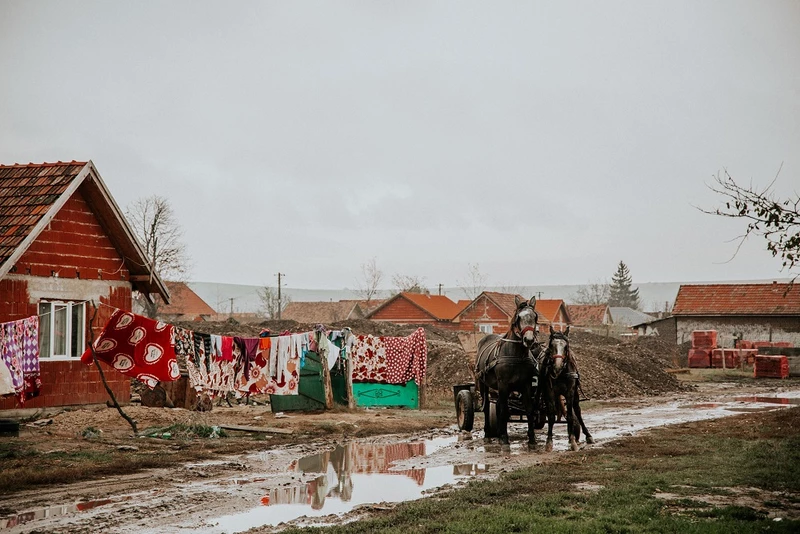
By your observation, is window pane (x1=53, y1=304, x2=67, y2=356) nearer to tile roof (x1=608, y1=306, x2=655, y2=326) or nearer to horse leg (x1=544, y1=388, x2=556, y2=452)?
horse leg (x1=544, y1=388, x2=556, y2=452)

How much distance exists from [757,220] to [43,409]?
51.3 ft

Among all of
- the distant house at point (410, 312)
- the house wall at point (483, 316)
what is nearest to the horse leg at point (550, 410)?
the house wall at point (483, 316)

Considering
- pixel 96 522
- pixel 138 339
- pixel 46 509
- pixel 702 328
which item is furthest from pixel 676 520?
pixel 702 328

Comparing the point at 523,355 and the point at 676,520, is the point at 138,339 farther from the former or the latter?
the point at 676,520

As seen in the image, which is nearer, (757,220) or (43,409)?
(757,220)

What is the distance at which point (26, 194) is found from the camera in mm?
19922

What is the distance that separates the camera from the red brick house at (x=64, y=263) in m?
18.6

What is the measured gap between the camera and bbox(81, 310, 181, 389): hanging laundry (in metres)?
16.5

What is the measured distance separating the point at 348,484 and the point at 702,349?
4492 centimetres

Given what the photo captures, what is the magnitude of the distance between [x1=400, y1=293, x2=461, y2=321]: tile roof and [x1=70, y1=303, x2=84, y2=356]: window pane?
67283mm

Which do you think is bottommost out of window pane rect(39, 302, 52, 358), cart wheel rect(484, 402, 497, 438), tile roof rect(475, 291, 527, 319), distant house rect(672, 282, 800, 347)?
cart wheel rect(484, 402, 497, 438)

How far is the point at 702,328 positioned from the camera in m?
61.9

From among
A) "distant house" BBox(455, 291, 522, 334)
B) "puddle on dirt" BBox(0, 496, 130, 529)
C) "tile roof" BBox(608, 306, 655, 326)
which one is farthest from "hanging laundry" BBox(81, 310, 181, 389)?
"tile roof" BBox(608, 306, 655, 326)

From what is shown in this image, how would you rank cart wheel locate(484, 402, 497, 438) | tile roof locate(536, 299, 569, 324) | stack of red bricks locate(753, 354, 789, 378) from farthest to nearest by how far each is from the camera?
1. tile roof locate(536, 299, 569, 324)
2. stack of red bricks locate(753, 354, 789, 378)
3. cart wheel locate(484, 402, 497, 438)
